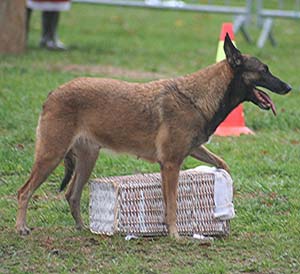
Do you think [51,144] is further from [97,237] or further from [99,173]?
[99,173]

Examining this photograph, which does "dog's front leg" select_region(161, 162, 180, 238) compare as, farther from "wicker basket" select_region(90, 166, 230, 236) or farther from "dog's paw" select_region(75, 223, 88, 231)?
"dog's paw" select_region(75, 223, 88, 231)

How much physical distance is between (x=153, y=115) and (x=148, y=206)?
0.64 meters

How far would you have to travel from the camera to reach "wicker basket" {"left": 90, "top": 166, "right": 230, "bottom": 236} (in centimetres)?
661

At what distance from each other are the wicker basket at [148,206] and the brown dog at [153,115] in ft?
0.38

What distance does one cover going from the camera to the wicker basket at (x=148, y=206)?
260 inches

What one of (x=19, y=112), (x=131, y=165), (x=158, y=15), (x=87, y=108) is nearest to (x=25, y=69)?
(x=19, y=112)

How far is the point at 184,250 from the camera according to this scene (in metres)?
6.41

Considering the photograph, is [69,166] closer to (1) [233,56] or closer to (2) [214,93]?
(2) [214,93]

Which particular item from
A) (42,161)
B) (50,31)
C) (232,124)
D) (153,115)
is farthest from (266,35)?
(42,161)

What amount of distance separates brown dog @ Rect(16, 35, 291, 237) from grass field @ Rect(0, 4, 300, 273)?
411 mm

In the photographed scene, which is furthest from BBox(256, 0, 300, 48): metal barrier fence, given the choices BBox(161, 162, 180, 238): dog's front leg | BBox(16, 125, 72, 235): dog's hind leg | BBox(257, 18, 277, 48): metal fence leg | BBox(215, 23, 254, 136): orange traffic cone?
BBox(16, 125, 72, 235): dog's hind leg

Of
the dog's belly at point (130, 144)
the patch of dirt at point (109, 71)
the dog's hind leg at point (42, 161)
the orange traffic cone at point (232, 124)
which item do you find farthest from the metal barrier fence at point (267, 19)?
the dog's hind leg at point (42, 161)

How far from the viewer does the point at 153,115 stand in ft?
22.1

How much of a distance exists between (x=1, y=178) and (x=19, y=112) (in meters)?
2.37
